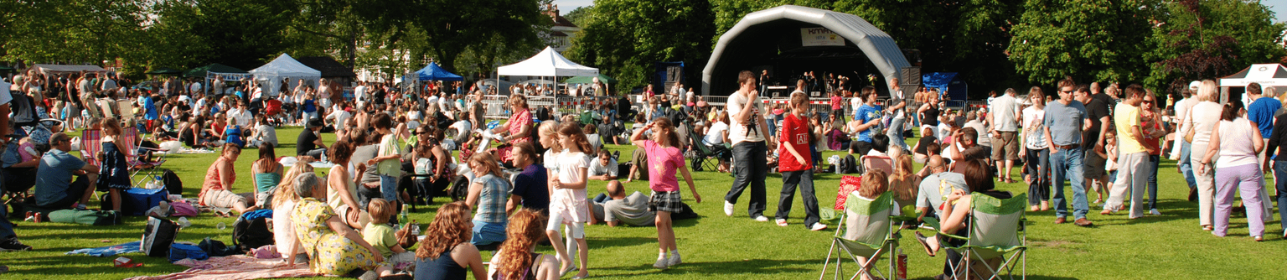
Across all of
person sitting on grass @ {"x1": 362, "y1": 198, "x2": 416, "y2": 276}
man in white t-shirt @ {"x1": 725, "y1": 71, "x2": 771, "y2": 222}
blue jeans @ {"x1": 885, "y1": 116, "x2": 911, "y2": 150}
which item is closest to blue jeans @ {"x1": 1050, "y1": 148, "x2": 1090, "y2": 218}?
man in white t-shirt @ {"x1": 725, "y1": 71, "x2": 771, "y2": 222}

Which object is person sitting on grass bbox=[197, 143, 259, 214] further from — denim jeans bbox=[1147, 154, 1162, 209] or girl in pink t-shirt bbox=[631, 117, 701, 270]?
denim jeans bbox=[1147, 154, 1162, 209]

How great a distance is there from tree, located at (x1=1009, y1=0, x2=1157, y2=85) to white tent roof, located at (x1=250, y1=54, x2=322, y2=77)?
25984 millimetres

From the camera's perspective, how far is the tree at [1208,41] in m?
32.2

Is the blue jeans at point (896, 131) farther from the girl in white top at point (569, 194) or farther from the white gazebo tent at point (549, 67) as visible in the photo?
the white gazebo tent at point (549, 67)

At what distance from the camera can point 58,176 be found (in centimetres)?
789

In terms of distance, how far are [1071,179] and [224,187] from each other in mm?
8099

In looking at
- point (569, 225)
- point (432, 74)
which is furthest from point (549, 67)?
point (569, 225)

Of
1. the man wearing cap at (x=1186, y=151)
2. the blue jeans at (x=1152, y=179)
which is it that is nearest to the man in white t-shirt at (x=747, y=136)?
the blue jeans at (x=1152, y=179)

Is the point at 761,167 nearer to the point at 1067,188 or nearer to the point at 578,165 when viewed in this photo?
the point at 578,165

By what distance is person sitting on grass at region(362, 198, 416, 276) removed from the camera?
5730 mm

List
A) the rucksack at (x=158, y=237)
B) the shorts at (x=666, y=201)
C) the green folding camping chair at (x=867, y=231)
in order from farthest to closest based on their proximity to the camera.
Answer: the rucksack at (x=158, y=237)
the shorts at (x=666, y=201)
the green folding camping chair at (x=867, y=231)

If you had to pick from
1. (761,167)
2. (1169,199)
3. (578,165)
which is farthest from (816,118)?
(578,165)

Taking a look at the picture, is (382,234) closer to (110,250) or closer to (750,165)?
(110,250)

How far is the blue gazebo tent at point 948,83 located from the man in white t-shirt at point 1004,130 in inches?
883
